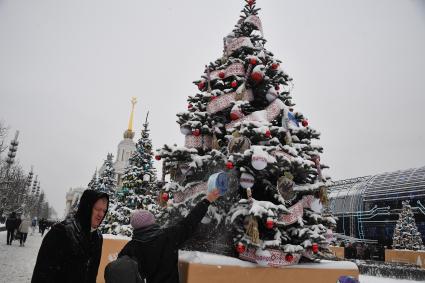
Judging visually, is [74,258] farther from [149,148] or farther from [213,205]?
[149,148]

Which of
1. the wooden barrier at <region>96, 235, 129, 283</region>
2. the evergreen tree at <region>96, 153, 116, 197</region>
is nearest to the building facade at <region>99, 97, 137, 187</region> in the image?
the evergreen tree at <region>96, 153, 116, 197</region>

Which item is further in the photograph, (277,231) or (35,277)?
(277,231)

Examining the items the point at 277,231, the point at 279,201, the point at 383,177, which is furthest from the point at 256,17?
the point at 383,177

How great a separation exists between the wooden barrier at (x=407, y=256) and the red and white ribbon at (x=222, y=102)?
20.6 m

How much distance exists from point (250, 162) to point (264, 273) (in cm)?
146

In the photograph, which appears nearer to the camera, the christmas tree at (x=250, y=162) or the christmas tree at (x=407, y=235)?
the christmas tree at (x=250, y=162)

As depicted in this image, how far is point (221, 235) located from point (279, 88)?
2.91 meters

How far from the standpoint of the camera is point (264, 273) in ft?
13.9

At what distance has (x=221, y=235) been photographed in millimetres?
4930

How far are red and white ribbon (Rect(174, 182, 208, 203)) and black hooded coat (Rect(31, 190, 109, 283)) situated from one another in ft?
8.38

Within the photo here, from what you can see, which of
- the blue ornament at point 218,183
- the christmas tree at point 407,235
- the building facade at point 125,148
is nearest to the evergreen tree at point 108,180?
the christmas tree at point 407,235

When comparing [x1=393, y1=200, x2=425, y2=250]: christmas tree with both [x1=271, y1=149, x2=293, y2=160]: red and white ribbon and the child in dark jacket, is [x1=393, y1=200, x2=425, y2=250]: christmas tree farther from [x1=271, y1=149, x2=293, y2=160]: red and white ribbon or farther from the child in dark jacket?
the child in dark jacket

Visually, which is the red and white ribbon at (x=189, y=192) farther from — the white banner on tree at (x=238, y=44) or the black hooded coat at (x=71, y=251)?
the white banner on tree at (x=238, y=44)

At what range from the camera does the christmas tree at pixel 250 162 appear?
441 centimetres
